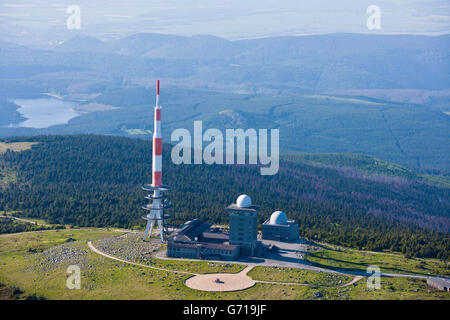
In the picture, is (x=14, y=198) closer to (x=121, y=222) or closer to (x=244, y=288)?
(x=121, y=222)

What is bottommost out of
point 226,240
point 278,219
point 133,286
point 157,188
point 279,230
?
point 133,286

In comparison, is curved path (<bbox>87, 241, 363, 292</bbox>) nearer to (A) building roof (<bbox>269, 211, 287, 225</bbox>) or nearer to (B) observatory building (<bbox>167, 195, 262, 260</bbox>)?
(B) observatory building (<bbox>167, 195, 262, 260</bbox>)

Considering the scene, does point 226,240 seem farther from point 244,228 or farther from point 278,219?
point 278,219

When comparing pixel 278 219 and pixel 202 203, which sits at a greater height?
pixel 202 203

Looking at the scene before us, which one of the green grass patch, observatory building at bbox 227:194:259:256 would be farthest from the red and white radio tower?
the green grass patch

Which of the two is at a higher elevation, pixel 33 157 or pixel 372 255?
pixel 33 157

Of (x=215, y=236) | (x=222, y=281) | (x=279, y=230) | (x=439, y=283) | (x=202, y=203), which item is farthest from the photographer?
(x=202, y=203)

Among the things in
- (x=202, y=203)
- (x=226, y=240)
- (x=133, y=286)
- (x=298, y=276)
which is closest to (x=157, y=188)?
(x=226, y=240)

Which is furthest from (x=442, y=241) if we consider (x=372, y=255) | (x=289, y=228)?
(x=289, y=228)
